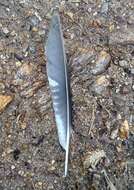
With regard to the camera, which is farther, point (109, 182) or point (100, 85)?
point (100, 85)

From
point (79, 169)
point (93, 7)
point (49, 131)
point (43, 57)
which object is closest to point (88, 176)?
point (79, 169)

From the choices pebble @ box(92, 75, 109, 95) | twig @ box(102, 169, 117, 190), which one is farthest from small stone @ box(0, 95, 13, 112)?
twig @ box(102, 169, 117, 190)

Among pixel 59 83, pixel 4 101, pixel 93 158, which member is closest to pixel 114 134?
pixel 93 158

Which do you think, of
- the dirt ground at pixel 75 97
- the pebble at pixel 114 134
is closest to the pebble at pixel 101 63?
the dirt ground at pixel 75 97

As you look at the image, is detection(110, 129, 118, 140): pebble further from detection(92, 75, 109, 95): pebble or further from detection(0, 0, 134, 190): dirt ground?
detection(92, 75, 109, 95): pebble

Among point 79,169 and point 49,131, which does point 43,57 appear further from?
point 79,169

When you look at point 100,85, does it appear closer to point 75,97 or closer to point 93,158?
point 75,97

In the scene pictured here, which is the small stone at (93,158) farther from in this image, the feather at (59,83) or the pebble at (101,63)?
the pebble at (101,63)
